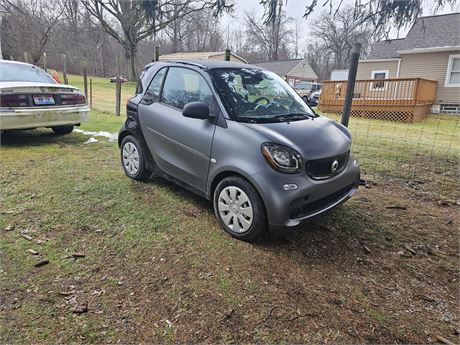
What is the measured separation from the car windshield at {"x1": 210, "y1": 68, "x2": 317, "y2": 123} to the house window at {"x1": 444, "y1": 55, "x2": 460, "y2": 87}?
1593cm

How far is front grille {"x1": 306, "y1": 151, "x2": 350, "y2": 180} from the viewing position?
9.39 ft

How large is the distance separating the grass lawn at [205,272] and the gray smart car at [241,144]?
1.12ft

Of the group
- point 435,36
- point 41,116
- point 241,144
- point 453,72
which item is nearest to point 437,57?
point 453,72

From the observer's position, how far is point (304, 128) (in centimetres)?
314

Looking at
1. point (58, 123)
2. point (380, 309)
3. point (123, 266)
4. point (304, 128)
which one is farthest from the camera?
point (58, 123)

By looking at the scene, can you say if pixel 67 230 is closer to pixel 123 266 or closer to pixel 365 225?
pixel 123 266

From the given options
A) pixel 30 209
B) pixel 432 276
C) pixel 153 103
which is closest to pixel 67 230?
pixel 30 209

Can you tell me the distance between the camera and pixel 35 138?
6688mm

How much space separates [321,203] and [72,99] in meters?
5.32

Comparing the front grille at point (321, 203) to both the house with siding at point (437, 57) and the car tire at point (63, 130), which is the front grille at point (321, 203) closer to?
the car tire at point (63, 130)

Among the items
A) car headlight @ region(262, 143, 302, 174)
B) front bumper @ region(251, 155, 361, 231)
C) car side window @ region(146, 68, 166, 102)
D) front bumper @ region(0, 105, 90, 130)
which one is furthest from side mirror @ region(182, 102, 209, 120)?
front bumper @ region(0, 105, 90, 130)

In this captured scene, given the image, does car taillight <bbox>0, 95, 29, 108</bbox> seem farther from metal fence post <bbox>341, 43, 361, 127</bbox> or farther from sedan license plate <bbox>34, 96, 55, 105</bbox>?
metal fence post <bbox>341, 43, 361, 127</bbox>

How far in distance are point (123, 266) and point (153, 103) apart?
6.87 feet

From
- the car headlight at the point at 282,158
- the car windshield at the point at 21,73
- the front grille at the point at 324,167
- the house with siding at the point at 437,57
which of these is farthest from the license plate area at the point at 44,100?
the house with siding at the point at 437,57
